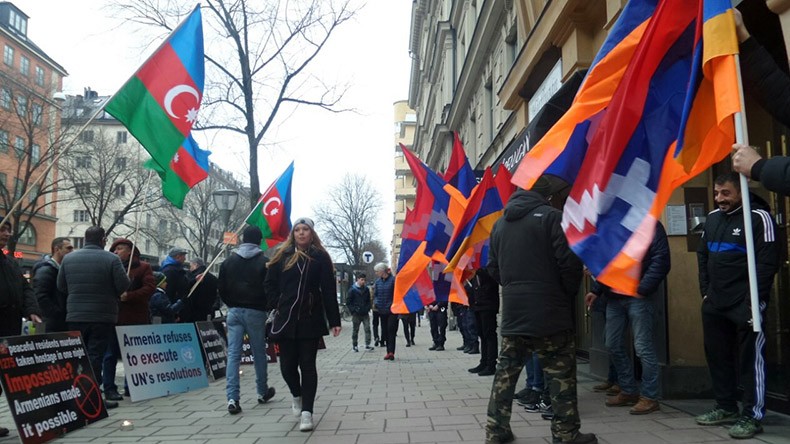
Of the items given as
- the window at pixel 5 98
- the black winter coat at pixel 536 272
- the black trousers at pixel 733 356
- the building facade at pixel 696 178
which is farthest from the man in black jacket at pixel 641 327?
the window at pixel 5 98

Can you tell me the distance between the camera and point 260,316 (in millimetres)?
6773

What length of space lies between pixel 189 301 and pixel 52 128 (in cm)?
2280

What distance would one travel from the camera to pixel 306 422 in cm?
550

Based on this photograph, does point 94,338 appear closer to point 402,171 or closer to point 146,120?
point 146,120

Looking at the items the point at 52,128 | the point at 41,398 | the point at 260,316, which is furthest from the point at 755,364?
the point at 52,128

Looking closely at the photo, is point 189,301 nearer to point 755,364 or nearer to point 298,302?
point 298,302

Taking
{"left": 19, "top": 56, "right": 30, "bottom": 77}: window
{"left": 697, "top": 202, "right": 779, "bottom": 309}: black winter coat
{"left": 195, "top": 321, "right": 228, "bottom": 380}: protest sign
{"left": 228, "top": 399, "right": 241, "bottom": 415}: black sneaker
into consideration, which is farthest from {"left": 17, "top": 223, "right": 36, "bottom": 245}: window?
{"left": 697, "top": 202, "right": 779, "bottom": 309}: black winter coat

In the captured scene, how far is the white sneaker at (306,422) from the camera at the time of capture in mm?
5469

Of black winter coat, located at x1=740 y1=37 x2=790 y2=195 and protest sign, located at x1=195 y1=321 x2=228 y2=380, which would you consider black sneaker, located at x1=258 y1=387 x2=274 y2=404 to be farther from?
black winter coat, located at x1=740 y1=37 x2=790 y2=195

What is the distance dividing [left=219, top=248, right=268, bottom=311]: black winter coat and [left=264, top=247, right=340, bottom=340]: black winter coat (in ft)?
2.30

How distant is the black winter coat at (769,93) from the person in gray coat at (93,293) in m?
6.35

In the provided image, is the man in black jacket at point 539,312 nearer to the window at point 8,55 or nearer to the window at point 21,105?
the window at point 21,105

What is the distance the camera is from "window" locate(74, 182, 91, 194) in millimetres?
29359

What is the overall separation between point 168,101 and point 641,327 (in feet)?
18.7
